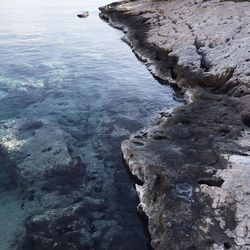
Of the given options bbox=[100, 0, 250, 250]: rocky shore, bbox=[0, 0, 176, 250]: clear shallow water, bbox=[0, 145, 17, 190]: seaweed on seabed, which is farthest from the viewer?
bbox=[0, 145, 17, 190]: seaweed on seabed

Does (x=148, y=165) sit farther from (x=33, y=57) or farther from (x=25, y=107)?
(x=33, y=57)

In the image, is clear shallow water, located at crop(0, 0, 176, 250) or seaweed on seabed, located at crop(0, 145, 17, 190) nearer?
clear shallow water, located at crop(0, 0, 176, 250)

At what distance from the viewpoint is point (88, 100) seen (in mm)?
23547

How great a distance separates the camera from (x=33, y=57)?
33.8 m

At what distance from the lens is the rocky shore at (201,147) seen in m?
11.0

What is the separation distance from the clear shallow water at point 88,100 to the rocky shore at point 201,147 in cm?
98

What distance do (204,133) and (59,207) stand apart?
6637 millimetres

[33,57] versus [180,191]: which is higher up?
[180,191]

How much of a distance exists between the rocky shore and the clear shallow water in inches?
38.5

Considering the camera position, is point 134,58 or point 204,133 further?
point 134,58

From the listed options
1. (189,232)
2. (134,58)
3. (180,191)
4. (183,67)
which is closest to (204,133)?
(180,191)

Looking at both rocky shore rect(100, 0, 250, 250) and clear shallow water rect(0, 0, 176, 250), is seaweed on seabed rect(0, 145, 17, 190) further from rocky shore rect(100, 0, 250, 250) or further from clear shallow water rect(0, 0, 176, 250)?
rocky shore rect(100, 0, 250, 250)

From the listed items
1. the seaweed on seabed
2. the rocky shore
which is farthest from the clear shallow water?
the rocky shore

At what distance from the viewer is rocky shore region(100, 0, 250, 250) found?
1096 centimetres
